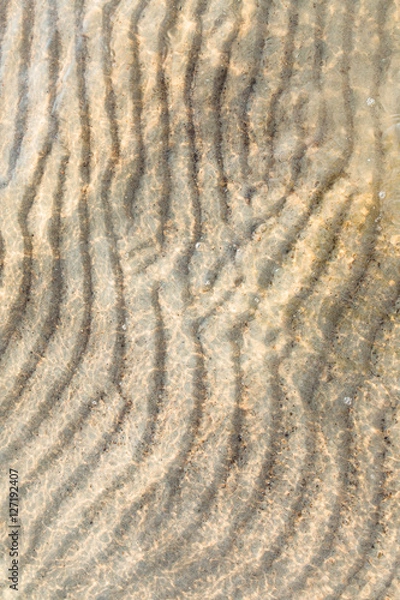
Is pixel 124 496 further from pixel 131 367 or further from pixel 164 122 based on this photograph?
pixel 164 122

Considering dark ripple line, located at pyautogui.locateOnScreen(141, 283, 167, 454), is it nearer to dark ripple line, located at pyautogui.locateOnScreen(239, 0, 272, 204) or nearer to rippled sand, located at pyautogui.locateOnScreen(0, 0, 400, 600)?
rippled sand, located at pyautogui.locateOnScreen(0, 0, 400, 600)

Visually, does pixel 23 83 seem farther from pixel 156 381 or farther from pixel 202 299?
pixel 156 381

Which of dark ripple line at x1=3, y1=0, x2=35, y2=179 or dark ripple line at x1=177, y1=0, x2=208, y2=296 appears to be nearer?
dark ripple line at x1=177, y1=0, x2=208, y2=296

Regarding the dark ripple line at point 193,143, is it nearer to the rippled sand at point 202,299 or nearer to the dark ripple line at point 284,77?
the rippled sand at point 202,299

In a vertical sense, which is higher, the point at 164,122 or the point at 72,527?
the point at 164,122

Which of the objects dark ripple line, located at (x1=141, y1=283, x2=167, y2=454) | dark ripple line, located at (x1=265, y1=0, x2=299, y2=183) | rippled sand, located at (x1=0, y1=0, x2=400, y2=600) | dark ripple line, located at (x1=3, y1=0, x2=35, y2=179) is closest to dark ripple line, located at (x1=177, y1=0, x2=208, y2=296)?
rippled sand, located at (x1=0, y1=0, x2=400, y2=600)

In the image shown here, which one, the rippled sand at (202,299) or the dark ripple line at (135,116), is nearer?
the rippled sand at (202,299)

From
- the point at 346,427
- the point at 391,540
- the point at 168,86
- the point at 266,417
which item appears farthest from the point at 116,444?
the point at 168,86

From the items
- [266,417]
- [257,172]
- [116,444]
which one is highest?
[257,172]

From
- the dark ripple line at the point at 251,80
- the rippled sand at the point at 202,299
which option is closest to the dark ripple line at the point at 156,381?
the rippled sand at the point at 202,299
